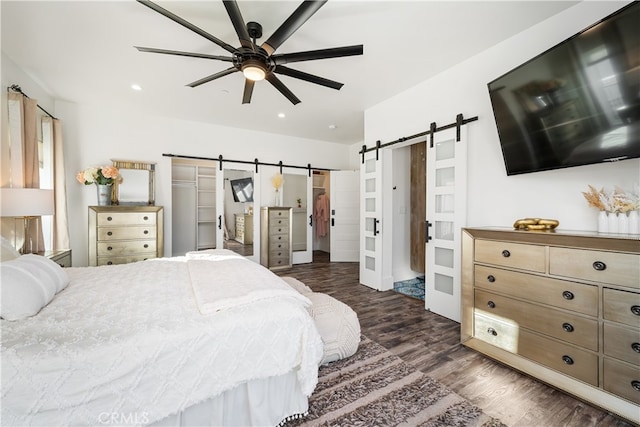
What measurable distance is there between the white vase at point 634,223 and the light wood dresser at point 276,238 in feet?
14.4

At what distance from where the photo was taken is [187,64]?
2645 mm

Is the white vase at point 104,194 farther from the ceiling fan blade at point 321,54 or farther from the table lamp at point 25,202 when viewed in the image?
the ceiling fan blade at point 321,54

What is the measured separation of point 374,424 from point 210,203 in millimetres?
4445

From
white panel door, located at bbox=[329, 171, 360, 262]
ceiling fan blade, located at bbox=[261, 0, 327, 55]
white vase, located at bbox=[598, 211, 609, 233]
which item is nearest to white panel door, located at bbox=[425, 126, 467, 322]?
white vase, located at bbox=[598, 211, 609, 233]

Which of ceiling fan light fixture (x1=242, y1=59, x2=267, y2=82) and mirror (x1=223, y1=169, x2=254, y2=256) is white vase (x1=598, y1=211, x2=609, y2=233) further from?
mirror (x1=223, y1=169, x2=254, y2=256)

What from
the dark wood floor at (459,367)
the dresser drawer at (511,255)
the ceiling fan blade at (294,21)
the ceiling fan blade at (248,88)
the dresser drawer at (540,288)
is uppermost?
the ceiling fan blade at (294,21)

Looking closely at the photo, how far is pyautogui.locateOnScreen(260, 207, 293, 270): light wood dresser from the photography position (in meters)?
4.91

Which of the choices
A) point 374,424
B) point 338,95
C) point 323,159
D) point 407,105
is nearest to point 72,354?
point 374,424

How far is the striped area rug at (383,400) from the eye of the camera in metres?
1.44

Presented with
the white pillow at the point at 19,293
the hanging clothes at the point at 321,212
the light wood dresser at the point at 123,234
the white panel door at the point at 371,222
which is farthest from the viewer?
the hanging clothes at the point at 321,212

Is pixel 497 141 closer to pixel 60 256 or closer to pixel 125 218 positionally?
pixel 60 256

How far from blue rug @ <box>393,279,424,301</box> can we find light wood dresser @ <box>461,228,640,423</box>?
1335mm

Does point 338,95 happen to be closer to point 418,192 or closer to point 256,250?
point 418,192

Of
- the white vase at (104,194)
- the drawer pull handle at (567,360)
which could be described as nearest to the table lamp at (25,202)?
the white vase at (104,194)
